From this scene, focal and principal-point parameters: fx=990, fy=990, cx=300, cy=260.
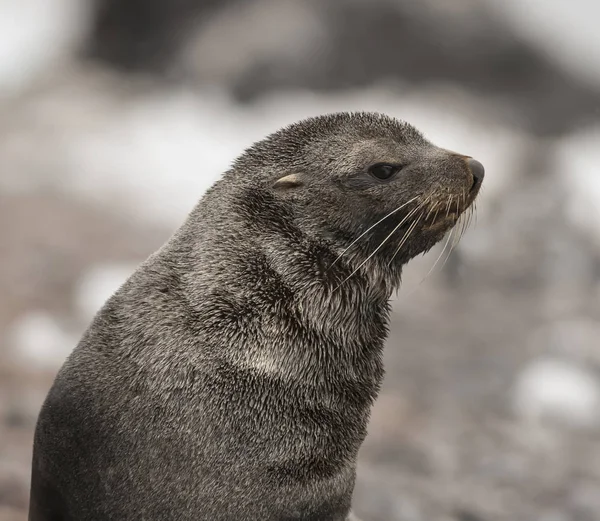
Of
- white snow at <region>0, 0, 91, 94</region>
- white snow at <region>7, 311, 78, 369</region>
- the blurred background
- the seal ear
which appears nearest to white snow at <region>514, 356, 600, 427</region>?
the blurred background

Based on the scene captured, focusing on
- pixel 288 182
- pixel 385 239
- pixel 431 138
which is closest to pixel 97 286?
pixel 431 138

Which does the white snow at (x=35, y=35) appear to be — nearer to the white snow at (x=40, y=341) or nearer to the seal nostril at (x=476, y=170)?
the white snow at (x=40, y=341)

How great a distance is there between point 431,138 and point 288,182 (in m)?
8.60

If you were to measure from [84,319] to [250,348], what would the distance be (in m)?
5.15

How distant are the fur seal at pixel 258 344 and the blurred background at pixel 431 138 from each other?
5.81 feet

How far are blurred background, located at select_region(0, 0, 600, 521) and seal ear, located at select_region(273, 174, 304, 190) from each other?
2.66m

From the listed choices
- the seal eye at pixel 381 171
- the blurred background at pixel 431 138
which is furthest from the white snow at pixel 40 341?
the seal eye at pixel 381 171

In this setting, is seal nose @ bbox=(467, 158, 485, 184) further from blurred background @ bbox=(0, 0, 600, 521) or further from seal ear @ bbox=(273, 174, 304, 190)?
blurred background @ bbox=(0, 0, 600, 521)

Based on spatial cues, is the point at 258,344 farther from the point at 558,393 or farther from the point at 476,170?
the point at 558,393

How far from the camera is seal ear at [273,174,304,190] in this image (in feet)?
14.0

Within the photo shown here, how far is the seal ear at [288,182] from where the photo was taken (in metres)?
4.26

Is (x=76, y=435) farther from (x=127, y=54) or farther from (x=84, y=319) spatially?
(x=127, y=54)

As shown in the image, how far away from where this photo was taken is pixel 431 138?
12609 mm

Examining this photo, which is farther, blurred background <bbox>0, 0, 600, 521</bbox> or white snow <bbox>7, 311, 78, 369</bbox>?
white snow <bbox>7, 311, 78, 369</bbox>
